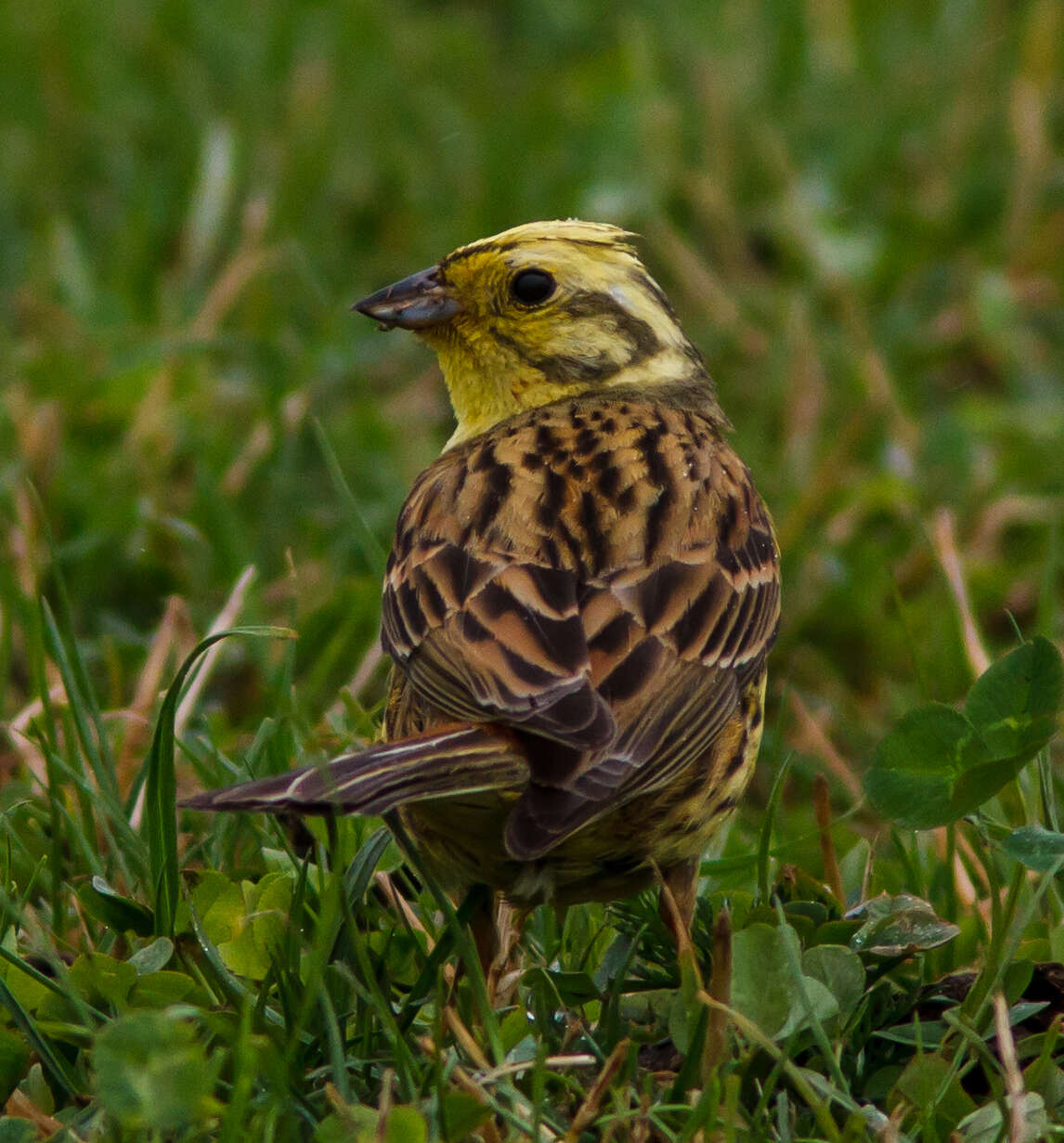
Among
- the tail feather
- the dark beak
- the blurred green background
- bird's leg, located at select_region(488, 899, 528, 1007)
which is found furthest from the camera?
the blurred green background

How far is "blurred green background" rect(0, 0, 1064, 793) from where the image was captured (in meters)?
5.56

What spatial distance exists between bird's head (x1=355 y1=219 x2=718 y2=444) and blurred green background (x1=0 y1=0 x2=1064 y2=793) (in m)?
0.54

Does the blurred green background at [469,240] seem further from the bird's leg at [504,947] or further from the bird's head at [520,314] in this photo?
the bird's leg at [504,947]

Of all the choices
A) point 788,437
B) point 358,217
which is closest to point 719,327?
point 788,437

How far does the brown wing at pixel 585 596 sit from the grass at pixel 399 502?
0.88ft

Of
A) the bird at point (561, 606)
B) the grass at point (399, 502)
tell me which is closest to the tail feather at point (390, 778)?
the bird at point (561, 606)

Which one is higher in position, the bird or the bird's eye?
the bird's eye

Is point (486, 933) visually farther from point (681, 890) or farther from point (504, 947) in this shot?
point (681, 890)

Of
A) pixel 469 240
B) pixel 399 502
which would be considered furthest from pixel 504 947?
pixel 469 240

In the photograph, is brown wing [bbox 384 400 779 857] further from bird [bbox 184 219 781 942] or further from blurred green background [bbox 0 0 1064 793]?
blurred green background [bbox 0 0 1064 793]

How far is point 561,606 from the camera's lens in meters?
3.54

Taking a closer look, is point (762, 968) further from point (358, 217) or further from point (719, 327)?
point (358, 217)

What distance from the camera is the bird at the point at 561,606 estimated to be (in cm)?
316

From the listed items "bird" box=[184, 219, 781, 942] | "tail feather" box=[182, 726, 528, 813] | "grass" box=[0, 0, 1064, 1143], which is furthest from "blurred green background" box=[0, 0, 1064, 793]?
"tail feather" box=[182, 726, 528, 813]
